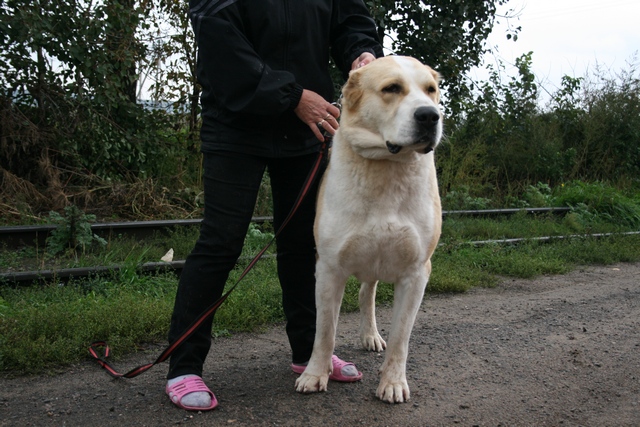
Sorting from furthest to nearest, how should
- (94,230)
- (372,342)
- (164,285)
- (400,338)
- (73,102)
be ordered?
(73,102)
(94,230)
(164,285)
(372,342)
(400,338)

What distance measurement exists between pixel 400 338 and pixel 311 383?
0.49 meters

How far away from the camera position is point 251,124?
9.27 ft

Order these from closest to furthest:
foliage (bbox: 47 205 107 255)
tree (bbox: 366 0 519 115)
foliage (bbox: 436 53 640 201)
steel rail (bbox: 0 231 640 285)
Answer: steel rail (bbox: 0 231 640 285)
foliage (bbox: 47 205 107 255)
tree (bbox: 366 0 519 115)
foliage (bbox: 436 53 640 201)

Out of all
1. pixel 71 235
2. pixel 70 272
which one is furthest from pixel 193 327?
pixel 71 235

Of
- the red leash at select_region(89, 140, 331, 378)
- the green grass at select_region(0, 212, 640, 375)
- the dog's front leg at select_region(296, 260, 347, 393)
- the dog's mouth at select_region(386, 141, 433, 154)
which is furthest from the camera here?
the green grass at select_region(0, 212, 640, 375)

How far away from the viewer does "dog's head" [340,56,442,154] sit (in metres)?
2.56

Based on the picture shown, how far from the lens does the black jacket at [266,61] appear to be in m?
2.65

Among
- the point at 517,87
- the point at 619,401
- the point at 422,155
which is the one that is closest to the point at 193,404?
the point at 422,155

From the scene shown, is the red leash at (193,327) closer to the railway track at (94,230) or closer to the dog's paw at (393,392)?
the dog's paw at (393,392)

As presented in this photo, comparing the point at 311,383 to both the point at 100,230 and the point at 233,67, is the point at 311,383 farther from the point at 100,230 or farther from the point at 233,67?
the point at 100,230

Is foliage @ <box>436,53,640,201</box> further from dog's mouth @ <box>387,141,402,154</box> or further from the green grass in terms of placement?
dog's mouth @ <box>387,141,402,154</box>

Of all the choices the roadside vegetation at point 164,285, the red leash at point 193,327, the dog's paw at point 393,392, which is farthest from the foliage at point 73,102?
the dog's paw at point 393,392

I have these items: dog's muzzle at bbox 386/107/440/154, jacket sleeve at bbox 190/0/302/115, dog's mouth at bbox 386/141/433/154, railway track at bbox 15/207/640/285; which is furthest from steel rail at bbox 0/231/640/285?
dog's muzzle at bbox 386/107/440/154

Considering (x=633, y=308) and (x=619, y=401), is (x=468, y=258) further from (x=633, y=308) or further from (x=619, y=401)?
(x=619, y=401)
